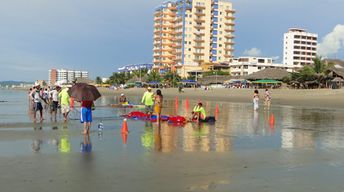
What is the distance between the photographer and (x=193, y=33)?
134 metres

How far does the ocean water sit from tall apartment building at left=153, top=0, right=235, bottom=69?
387 feet

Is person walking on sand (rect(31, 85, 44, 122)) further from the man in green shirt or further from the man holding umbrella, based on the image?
the man holding umbrella

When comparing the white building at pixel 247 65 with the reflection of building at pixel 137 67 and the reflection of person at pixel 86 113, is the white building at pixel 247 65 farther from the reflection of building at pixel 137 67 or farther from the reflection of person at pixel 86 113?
the reflection of person at pixel 86 113

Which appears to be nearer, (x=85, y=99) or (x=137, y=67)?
(x=85, y=99)

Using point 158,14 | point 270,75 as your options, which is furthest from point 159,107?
point 158,14

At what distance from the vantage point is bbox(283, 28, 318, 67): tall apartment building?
514ft

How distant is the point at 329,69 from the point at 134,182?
64174 mm

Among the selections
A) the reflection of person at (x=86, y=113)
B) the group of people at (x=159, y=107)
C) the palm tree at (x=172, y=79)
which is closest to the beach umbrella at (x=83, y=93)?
the reflection of person at (x=86, y=113)

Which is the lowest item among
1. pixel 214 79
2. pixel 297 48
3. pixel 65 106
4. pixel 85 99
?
pixel 65 106

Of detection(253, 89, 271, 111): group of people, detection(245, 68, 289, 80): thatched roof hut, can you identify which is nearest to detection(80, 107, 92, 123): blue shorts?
detection(253, 89, 271, 111): group of people

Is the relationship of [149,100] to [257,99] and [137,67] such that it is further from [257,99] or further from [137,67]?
[137,67]

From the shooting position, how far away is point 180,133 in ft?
46.4

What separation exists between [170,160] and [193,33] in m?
127

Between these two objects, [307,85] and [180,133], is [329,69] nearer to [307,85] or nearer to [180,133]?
[307,85]
